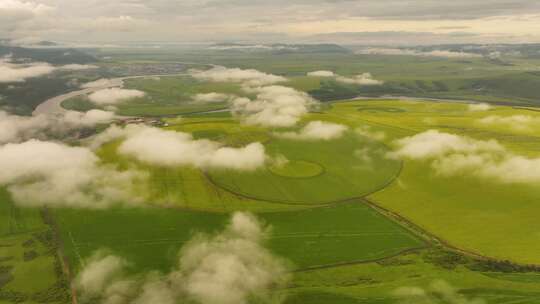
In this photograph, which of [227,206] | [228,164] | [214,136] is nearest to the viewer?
[227,206]

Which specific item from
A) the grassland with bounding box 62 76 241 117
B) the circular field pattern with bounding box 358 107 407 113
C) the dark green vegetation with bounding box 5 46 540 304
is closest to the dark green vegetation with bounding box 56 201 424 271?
the dark green vegetation with bounding box 5 46 540 304

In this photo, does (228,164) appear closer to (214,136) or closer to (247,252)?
(214,136)

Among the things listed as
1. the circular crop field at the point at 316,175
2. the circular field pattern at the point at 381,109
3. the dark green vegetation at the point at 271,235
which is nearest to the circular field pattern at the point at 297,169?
Answer: the circular crop field at the point at 316,175

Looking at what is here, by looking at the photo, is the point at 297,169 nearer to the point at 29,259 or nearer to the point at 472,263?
the point at 472,263

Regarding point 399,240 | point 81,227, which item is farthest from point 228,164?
point 399,240

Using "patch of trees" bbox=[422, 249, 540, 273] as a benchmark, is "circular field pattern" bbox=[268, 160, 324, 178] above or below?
above

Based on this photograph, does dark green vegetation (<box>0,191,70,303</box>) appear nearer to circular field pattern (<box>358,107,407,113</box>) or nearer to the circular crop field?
the circular crop field

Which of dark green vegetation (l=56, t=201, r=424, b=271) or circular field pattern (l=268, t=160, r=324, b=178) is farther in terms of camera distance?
circular field pattern (l=268, t=160, r=324, b=178)

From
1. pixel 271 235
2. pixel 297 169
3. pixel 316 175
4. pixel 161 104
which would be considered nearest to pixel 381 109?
pixel 297 169
